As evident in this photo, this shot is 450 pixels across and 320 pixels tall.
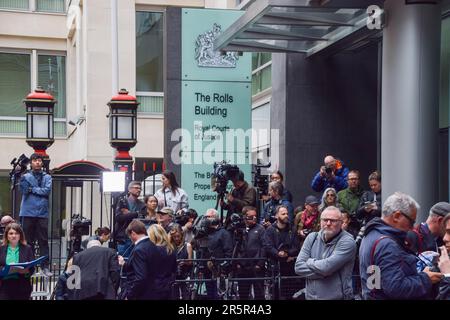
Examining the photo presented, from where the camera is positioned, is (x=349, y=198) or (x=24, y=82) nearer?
(x=349, y=198)

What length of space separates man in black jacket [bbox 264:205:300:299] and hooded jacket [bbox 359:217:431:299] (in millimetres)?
5848

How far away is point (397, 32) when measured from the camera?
13.8 meters

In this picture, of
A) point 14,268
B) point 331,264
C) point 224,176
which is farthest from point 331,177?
point 331,264

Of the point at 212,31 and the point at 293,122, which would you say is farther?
the point at 293,122

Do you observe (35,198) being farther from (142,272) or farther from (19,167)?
(142,272)

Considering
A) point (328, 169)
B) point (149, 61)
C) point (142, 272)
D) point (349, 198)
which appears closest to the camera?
point (142, 272)

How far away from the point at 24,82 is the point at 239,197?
24.4 metres

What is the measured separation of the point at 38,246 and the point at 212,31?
5.33 meters

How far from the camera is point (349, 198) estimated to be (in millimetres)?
14570

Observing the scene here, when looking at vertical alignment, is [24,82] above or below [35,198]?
above

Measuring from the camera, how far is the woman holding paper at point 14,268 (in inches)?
507
